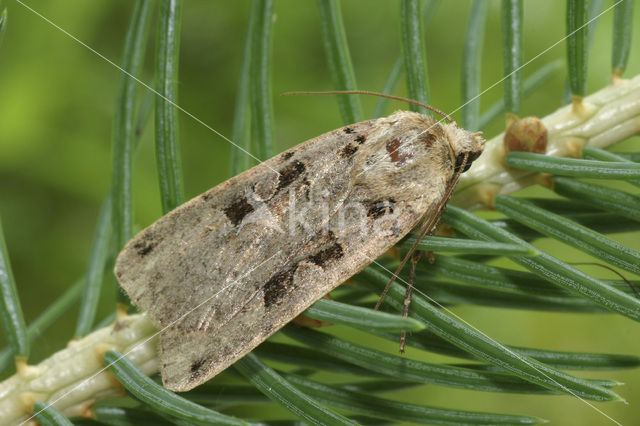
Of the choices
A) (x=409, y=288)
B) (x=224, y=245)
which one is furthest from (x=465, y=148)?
(x=224, y=245)

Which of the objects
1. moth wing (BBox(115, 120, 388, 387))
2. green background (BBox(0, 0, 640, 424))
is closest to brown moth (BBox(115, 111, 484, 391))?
moth wing (BBox(115, 120, 388, 387))

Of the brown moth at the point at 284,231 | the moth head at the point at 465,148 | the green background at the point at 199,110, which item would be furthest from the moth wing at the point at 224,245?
the green background at the point at 199,110

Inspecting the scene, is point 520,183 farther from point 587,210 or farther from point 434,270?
point 434,270

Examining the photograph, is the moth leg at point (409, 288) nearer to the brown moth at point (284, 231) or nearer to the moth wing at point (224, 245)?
the brown moth at point (284, 231)

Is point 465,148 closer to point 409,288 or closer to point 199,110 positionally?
point 409,288

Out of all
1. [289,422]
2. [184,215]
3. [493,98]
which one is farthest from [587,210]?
[493,98]

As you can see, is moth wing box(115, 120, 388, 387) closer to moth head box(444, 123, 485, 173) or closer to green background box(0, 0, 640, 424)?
moth head box(444, 123, 485, 173)
